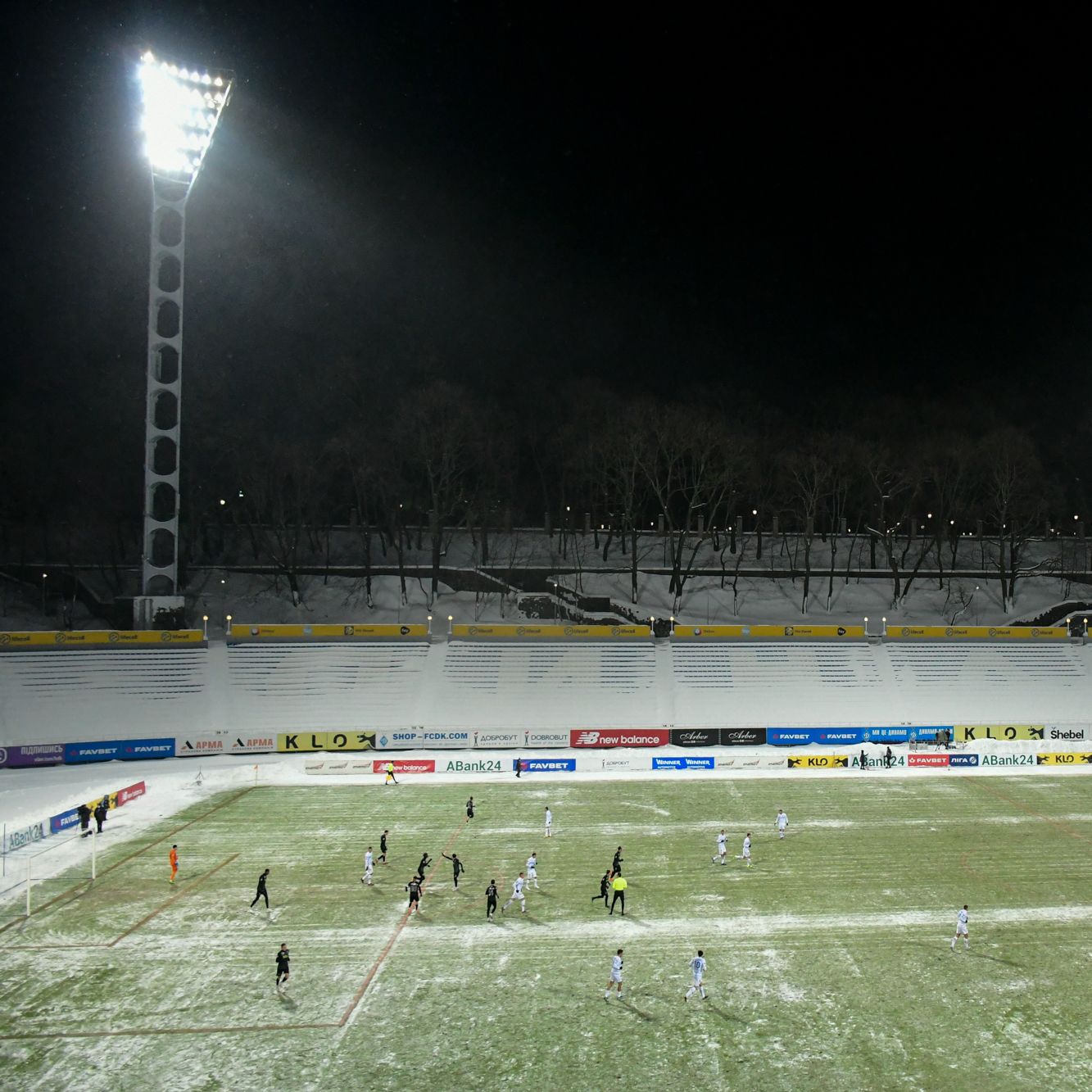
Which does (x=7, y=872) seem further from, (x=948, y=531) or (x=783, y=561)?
(x=948, y=531)

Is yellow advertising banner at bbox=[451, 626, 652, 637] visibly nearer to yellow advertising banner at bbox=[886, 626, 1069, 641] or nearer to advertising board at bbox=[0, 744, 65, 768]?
yellow advertising banner at bbox=[886, 626, 1069, 641]

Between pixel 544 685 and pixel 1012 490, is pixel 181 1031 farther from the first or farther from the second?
pixel 1012 490

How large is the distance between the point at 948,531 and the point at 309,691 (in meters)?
53.4

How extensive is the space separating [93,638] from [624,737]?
91.8 ft

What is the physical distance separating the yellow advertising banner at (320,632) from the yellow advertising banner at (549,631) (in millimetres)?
2761

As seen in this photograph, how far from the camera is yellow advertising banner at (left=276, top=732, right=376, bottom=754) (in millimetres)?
37469

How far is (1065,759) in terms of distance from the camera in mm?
37406

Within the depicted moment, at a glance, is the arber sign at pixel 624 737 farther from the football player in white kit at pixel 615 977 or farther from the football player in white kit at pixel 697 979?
the football player in white kit at pixel 697 979

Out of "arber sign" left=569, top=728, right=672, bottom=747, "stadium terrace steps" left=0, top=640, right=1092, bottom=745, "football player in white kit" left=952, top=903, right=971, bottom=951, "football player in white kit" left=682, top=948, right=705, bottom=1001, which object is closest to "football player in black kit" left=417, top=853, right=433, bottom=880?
"football player in white kit" left=682, top=948, right=705, bottom=1001

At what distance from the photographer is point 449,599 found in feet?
189

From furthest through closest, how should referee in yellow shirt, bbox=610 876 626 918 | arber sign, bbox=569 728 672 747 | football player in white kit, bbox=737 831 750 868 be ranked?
1. arber sign, bbox=569 728 672 747
2. football player in white kit, bbox=737 831 750 868
3. referee in yellow shirt, bbox=610 876 626 918

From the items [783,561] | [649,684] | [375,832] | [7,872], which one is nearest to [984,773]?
[649,684]

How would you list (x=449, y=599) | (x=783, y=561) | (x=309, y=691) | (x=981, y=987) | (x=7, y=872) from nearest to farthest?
(x=981, y=987) < (x=7, y=872) < (x=309, y=691) < (x=449, y=599) < (x=783, y=561)

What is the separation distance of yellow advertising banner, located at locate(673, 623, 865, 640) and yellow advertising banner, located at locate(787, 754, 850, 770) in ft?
41.4
